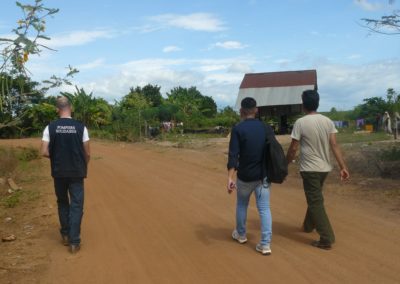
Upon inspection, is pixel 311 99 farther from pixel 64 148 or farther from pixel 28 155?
pixel 28 155

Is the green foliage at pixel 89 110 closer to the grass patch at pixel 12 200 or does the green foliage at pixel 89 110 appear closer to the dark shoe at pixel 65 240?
the grass patch at pixel 12 200

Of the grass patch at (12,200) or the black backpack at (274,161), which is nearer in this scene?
the black backpack at (274,161)

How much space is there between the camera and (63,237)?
6.59 metres

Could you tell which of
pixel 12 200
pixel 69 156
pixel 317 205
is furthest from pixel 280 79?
pixel 69 156

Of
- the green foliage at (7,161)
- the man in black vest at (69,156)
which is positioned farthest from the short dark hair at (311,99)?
the green foliage at (7,161)

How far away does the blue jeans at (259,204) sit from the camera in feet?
19.3

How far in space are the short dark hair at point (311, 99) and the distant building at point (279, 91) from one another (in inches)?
984

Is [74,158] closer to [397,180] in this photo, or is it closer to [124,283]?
[124,283]

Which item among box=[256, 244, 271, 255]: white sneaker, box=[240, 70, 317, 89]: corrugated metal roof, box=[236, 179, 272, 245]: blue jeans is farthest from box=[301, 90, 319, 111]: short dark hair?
box=[240, 70, 317, 89]: corrugated metal roof

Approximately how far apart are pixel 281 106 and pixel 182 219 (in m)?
26.2

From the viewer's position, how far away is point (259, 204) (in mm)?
6039

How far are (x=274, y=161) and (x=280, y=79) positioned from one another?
94.7 feet

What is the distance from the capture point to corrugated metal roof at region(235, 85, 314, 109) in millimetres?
31294

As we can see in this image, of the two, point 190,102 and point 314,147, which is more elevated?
point 190,102
